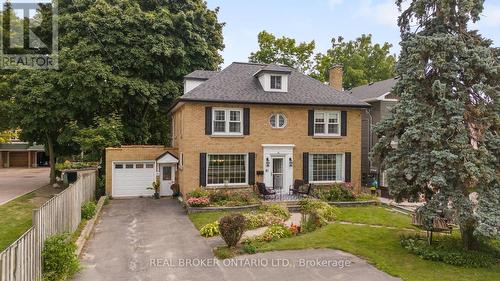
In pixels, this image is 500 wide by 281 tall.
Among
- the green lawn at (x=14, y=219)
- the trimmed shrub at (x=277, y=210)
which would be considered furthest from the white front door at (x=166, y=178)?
the trimmed shrub at (x=277, y=210)

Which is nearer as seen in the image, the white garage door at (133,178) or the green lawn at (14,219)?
the green lawn at (14,219)

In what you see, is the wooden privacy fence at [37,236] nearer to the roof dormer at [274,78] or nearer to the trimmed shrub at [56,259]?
the trimmed shrub at [56,259]

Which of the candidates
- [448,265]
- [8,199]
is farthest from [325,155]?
[8,199]

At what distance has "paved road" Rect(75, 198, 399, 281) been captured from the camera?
1016 cm

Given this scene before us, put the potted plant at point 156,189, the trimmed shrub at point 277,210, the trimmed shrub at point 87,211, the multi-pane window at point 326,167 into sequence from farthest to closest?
the potted plant at point 156,189, the multi-pane window at point 326,167, the trimmed shrub at point 277,210, the trimmed shrub at point 87,211

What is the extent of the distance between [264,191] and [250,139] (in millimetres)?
3293

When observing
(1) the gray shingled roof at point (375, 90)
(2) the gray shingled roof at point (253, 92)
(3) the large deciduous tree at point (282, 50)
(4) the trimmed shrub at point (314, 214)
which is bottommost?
(4) the trimmed shrub at point (314, 214)

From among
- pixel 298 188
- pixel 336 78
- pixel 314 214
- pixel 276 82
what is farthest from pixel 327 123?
pixel 314 214

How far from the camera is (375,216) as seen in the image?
59.4ft

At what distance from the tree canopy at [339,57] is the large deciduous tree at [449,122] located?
2818 centimetres

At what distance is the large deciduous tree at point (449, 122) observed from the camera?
11.0 metres

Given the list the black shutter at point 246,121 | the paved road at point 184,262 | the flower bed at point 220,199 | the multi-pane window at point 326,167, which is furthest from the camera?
the multi-pane window at point 326,167

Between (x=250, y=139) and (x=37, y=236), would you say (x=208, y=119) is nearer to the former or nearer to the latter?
(x=250, y=139)

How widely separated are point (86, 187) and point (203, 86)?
8456 millimetres
